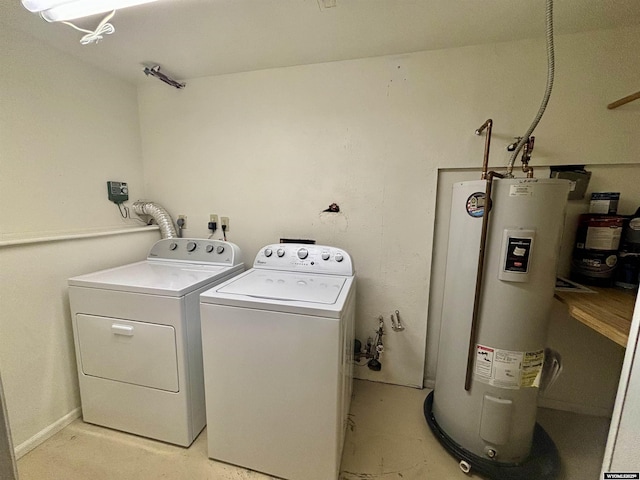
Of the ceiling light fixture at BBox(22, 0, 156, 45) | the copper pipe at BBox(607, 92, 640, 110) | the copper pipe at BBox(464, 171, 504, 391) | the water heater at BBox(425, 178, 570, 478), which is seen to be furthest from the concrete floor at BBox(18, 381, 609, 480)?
the ceiling light fixture at BBox(22, 0, 156, 45)

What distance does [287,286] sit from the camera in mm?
1451

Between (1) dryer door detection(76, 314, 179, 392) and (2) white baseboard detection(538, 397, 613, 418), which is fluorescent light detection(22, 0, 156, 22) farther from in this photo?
(2) white baseboard detection(538, 397, 613, 418)

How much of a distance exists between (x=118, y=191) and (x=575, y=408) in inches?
142

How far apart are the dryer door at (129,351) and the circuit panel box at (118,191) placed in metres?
0.95

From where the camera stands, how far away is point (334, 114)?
188 cm

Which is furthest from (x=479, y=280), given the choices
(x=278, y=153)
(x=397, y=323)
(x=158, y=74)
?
(x=158, y=74)

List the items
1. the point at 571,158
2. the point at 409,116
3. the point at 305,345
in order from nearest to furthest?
the point at 305,345
the point at 571,158
the point at 409,116

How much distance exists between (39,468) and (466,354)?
7.46 feet

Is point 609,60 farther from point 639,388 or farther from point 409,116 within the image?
point 639,388

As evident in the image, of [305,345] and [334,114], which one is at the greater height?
[334,114]

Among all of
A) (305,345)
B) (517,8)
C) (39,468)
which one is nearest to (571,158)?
(517,8)

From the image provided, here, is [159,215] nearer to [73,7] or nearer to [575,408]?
[73,7]

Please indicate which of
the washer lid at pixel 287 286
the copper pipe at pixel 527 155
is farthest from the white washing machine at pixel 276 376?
the copper pipe at pixel 527 155

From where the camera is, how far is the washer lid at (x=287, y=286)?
Answer: 1.27 metres
